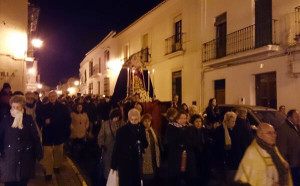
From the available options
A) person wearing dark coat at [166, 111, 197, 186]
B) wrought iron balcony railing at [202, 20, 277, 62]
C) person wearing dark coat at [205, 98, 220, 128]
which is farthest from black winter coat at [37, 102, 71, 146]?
wrought iron balcony railing at [202, 20, 277, 62]

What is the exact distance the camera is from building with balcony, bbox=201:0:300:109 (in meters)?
12.2

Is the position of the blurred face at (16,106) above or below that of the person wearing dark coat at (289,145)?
above

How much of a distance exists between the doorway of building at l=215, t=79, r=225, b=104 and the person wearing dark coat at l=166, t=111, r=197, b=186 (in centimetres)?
1018

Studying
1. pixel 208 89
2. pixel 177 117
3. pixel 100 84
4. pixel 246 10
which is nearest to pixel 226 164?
pixel 177 117

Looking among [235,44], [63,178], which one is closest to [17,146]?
[63,178]

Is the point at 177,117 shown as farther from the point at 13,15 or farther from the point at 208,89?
the point at 208,89

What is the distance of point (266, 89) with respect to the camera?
1356 centimetres

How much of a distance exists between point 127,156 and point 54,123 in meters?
3.31

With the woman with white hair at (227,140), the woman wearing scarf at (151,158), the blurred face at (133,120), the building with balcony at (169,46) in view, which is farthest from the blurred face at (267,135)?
the building with balcony at (169,46)

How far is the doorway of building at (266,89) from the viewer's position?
43.0 ft

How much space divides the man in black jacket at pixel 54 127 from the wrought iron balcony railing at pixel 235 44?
26.3 feet

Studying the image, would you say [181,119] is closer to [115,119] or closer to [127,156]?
[115,119]

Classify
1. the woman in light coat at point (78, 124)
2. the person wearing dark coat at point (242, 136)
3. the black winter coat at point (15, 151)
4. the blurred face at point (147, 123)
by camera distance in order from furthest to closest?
the woman in light coat at point (78, 124) → the person wearing dark coat at point (242, 136) → the blurred face at point (147, 123) → the black winter coat at point (15, 151)

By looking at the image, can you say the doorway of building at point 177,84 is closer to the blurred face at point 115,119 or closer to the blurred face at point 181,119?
the blurred face at point 115,119
